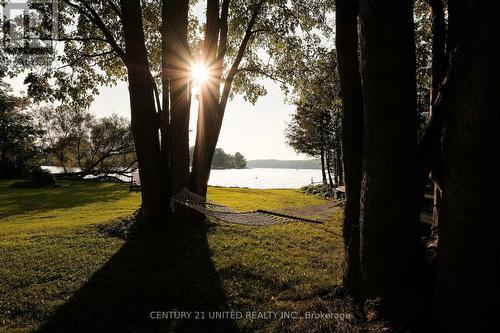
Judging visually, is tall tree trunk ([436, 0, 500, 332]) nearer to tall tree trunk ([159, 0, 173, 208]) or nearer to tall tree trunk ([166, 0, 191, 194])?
tall tree trunk ([166, 0, 191, 194])

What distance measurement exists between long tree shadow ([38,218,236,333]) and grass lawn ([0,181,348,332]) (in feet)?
0.05

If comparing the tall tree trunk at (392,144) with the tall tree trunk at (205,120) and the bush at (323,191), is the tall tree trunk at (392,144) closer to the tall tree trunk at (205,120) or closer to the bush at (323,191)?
the tall tree trunk at (205,120)

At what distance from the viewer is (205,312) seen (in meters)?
3.85

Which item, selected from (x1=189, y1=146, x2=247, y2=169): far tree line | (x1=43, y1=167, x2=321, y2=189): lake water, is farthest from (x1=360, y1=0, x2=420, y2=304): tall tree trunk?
(x1=189, y1=146, x2=247, y2=169): far tree line

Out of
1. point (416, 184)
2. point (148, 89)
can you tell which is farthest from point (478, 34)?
point (148, 89)

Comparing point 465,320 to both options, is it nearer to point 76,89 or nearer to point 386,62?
point 386,62

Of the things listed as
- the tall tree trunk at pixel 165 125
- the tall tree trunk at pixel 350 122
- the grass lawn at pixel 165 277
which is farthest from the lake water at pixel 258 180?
the tall tree trunk at pixel 350 122

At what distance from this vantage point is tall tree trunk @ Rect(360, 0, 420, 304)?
9.60 feet

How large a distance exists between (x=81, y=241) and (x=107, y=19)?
6529 mm

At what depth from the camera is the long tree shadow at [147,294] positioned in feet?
11.7

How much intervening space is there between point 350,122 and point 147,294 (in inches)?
140

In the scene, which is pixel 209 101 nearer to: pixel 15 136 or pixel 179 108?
pixel 179 108

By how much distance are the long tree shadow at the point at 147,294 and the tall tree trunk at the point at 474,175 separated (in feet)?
7.57

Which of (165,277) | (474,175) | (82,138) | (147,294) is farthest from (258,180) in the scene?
(474,175)
